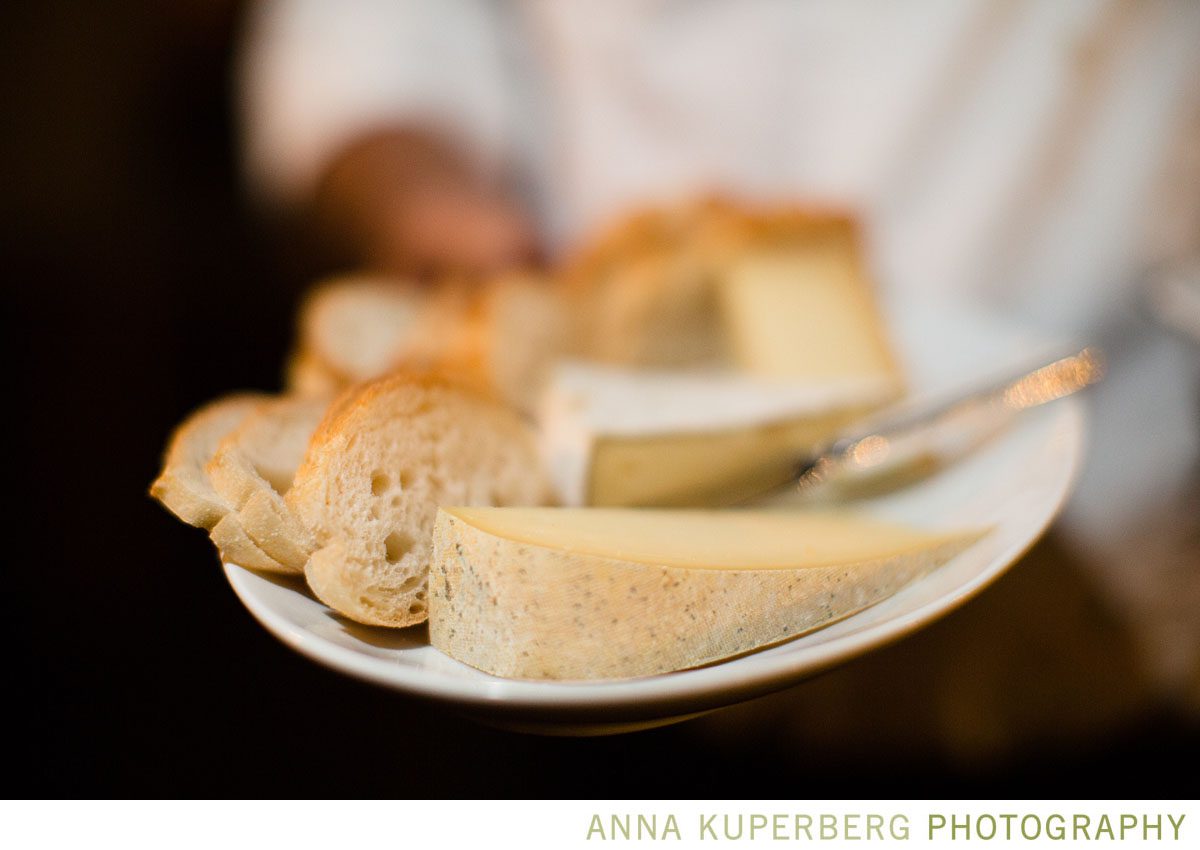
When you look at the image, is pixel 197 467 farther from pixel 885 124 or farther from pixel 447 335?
pixel 885 124

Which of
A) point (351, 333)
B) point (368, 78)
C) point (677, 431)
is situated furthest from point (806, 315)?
point (368, 78)

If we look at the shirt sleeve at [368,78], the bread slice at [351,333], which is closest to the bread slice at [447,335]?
the bread slice at [351,333]

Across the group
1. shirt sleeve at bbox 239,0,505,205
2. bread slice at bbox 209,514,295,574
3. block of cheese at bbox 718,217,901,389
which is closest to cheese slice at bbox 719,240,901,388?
block of cheese at bbox 718,217,901,389

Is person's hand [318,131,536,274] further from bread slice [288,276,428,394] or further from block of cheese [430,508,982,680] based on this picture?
block of cheese [430,508,982,680]

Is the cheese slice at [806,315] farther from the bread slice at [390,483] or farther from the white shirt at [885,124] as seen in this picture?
the bread slice at [390,483]
